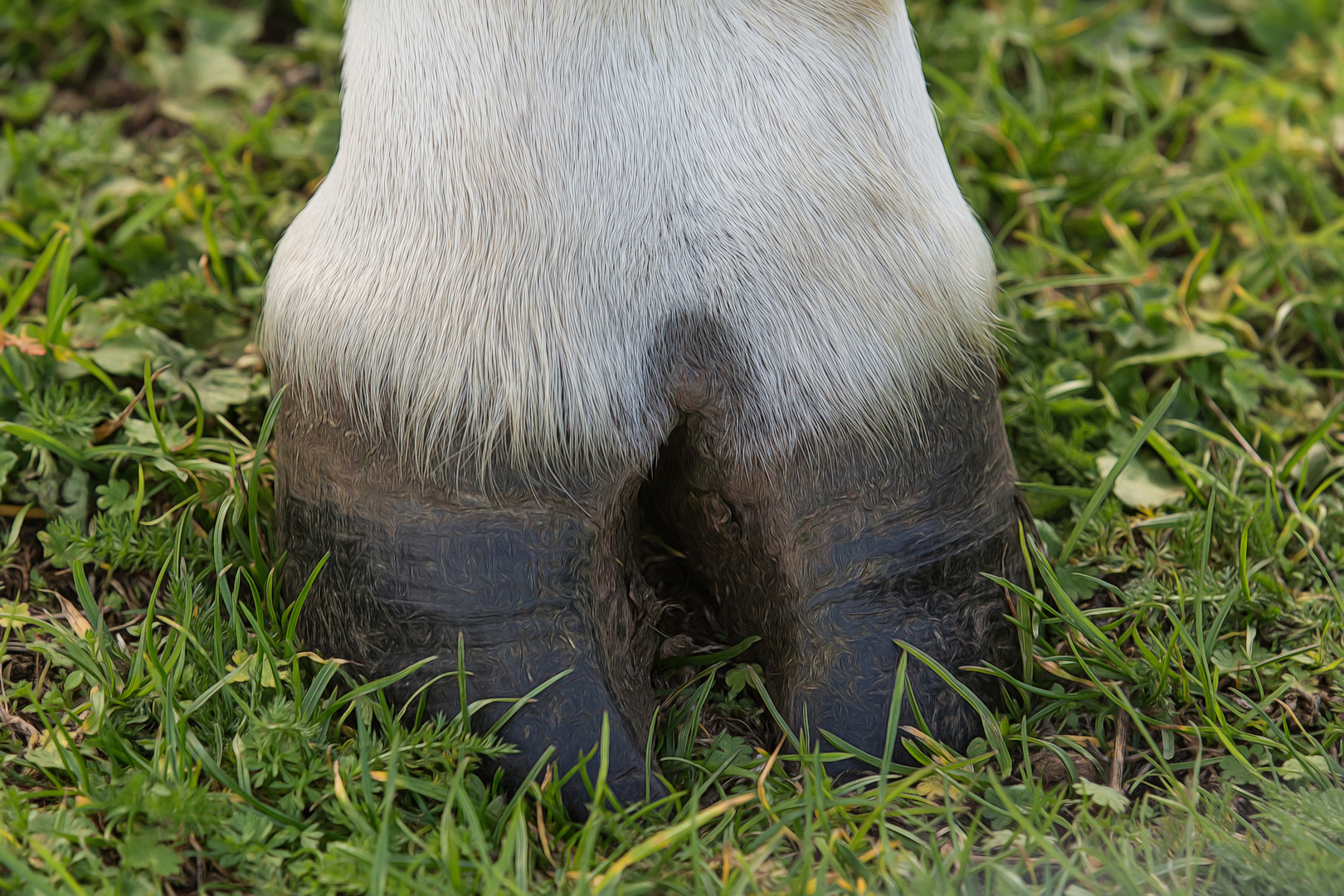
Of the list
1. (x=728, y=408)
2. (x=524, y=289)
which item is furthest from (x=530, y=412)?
(x=728, y=408)

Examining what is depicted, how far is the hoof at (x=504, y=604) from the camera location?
5.34 feet

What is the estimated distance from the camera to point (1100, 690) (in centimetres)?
183

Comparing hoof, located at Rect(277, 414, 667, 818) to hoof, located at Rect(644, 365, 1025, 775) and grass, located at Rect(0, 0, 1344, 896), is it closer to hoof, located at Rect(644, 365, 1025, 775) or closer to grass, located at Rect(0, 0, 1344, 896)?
grass, located at Rect(0, 0, 1344, 896)

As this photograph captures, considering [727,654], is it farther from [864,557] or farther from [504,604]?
[504,604]

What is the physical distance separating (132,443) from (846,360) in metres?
1.31

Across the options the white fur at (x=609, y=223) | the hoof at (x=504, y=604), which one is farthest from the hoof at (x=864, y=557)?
Result: the hoof at (x=504, y=604)

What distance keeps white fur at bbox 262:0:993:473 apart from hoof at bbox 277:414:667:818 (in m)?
0.08

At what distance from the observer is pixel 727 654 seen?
1.87 m

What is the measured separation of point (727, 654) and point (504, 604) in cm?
42

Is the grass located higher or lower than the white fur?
lower

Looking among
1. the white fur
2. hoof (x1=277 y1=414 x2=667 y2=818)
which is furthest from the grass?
the white fur

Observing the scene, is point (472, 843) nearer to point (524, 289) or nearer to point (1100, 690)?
point (524, 289)

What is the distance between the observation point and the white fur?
5.21 ft

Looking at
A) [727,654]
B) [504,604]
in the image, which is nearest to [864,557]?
[727,654]
